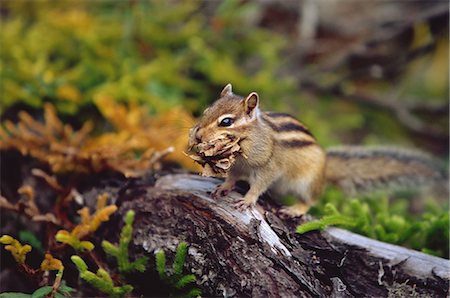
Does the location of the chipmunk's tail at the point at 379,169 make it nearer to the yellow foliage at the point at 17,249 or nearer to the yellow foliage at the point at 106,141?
the yellow foliage at the point at 106,141

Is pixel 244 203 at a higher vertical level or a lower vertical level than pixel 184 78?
lower

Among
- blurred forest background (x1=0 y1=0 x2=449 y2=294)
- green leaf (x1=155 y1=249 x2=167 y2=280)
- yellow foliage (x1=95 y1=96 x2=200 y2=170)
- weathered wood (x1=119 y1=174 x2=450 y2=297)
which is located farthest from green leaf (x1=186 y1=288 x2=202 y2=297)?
yellow foliage (x1=95 y1=96 x2=200 y2=170)

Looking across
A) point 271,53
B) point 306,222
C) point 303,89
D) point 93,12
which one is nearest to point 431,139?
point 303,89

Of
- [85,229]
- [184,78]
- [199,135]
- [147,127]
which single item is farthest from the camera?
[184,78]

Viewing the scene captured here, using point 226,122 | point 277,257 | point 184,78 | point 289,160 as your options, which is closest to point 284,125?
point 289,160

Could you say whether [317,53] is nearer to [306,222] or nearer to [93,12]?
[93,12]

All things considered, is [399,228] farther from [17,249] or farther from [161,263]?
[17,249]

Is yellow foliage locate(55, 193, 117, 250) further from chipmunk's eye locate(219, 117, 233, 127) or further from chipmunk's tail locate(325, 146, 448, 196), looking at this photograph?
chipmunk's tail locate(325, 146, 448, 196)
